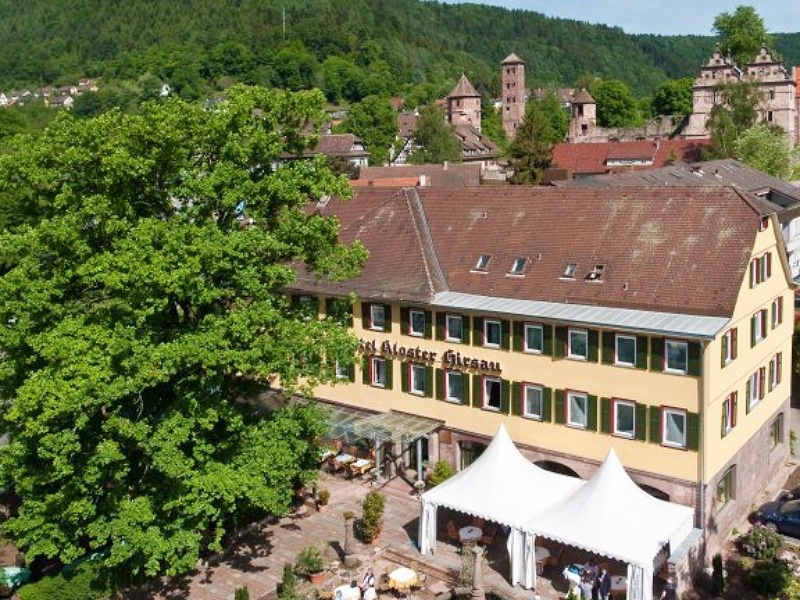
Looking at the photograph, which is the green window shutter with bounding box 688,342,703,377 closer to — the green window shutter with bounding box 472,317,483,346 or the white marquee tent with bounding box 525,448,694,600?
the white marquee tent with bounding box 525,448,694,600

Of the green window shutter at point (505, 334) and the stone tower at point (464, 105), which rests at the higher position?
the stone tower at point (464, 105)

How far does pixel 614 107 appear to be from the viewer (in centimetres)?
15325

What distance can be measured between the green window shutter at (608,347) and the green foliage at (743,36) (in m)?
99.3

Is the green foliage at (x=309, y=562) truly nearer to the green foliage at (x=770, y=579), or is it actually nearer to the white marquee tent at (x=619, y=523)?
the white marquee tent at (x=619, y=523)

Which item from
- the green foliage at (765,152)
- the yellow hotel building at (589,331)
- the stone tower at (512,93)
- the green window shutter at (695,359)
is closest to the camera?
the green window shutter at (695,359)

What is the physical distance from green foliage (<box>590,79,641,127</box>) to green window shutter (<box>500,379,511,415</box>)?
131 metres

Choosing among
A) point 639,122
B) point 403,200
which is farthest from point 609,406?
point 639,122

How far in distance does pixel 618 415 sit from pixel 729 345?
3.81 meters

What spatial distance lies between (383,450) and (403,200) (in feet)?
31.4

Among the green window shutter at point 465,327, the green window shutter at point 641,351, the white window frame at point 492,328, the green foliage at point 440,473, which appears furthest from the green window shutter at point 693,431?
the green foliage at point 440,473

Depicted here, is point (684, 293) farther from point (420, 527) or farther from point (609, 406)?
point (420, 527)

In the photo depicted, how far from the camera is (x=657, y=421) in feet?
86.8

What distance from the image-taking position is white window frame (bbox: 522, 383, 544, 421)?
2891 cm

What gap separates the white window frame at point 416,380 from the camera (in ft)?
105
